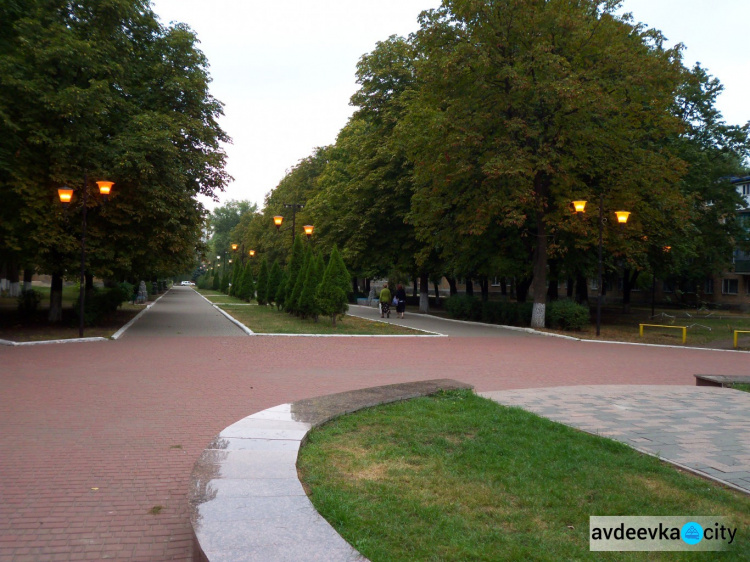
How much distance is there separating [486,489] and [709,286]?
2222 inches

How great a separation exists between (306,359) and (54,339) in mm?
8263

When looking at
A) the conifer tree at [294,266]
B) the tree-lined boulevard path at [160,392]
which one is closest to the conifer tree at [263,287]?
the conifer tree at [294,266]

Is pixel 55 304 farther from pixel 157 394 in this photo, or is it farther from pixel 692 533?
pixel 692 533

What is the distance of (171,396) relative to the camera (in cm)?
877

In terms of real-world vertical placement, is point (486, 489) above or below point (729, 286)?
below

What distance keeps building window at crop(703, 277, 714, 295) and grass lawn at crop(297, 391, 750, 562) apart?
53.5 metres

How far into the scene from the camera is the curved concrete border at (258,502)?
10.8 ft

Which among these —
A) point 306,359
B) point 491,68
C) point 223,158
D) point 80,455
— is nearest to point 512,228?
point 491,68

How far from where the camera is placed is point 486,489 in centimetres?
459

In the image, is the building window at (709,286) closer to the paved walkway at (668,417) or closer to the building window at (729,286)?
the building window at (729,286)

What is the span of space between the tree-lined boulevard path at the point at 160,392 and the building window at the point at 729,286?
1526 inches

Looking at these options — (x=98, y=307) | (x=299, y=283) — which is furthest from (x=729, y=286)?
(x=98, y=307)

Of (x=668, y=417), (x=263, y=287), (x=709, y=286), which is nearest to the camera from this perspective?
(x=668, y=417)

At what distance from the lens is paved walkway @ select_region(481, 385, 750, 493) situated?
566 cm
